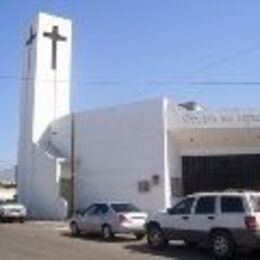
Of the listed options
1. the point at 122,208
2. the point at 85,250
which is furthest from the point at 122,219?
the point at 85,250

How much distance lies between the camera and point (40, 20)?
51969 mm

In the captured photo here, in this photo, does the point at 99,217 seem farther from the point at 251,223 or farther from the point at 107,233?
the point at 251,223

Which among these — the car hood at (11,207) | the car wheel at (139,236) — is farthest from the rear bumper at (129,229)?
the car hood at (11,207)

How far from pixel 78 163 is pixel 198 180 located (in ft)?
31.1

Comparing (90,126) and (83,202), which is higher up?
(90,126)

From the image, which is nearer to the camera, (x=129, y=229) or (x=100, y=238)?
(x=129, y=229)

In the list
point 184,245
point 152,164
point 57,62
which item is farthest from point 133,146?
point 184,245

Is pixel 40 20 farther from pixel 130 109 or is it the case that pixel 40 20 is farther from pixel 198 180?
pixel 198 180

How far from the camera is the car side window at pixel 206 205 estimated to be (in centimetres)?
2125

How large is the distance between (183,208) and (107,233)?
5893 millimetres

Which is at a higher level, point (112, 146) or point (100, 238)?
point (112, 146)

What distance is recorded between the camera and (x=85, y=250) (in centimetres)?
2225

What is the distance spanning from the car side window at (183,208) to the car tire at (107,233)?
508 centimetres

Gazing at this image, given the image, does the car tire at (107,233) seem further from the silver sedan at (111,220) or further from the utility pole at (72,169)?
the utility pole at (72,169)
